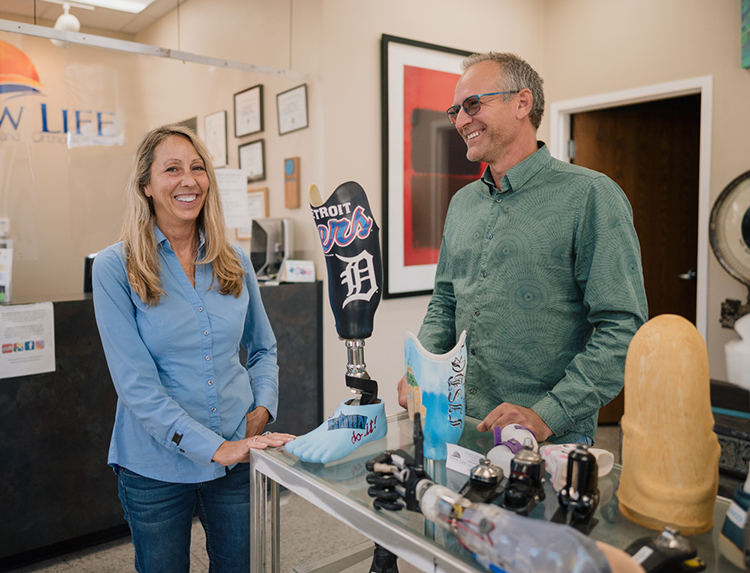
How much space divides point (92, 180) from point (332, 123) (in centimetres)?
127

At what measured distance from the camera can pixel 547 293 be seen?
1306mm

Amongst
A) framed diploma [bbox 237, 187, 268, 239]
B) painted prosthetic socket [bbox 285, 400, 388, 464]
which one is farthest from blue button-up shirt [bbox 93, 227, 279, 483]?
framed diploma [bbox 237, 187, 268, 239]

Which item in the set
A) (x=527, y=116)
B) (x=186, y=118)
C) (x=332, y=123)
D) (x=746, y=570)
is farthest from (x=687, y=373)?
(x=186, y=118)

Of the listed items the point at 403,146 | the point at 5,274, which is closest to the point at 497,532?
the point at 5,274

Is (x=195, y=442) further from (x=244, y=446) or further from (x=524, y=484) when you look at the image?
(x=524, y=484)

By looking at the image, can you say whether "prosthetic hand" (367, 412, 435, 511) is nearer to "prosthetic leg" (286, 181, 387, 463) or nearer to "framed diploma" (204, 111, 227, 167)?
"prosthetic leg" (286, 181, 387, 463)

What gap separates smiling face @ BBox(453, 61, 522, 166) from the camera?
1.37 meters

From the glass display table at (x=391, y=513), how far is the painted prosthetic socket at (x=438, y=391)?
1.8 inches

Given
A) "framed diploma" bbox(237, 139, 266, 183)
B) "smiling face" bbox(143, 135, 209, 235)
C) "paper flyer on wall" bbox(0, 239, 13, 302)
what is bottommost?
"paper flyer on wall" bbox(0, 239, 13, 302)

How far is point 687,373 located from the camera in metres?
0.71

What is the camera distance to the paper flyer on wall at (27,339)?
224 cm

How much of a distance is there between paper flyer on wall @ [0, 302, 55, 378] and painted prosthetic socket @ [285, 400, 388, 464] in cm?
168

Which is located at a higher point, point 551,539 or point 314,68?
point 314,68

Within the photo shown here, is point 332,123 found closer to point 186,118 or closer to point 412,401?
point 186,118
